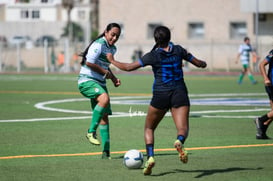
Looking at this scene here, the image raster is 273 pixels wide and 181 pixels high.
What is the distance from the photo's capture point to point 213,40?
2283 inches

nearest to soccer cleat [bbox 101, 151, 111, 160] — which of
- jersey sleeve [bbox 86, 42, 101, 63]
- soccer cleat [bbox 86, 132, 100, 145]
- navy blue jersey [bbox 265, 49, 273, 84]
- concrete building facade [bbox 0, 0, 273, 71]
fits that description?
soccer cleat [bbox 86, 132, 100, 145]

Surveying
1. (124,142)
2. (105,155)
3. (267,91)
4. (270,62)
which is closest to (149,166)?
(105,155)

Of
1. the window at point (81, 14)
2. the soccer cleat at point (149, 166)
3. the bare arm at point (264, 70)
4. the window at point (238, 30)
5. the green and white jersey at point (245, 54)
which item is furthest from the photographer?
the window at point (81, 14)

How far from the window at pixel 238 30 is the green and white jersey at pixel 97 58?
47168 mm

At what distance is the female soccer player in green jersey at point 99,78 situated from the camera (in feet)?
39.6

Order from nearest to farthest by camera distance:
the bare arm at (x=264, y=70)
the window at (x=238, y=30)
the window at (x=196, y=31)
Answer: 1. the bare arm at (x=264, y=70)
2. the window at (x=238, y=30)
3. the window at (x=196, y=31)

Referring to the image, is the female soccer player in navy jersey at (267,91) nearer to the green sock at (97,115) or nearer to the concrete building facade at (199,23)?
the green sock at (97,115)

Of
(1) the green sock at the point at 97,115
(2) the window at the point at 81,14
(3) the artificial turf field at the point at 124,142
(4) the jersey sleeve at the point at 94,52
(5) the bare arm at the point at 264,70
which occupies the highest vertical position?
(2) the window at the point at 81,14

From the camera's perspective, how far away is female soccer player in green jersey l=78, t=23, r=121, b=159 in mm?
12062

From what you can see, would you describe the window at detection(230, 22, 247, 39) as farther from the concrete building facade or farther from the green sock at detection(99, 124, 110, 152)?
the green sock at detection(99, 124, 110, 152)

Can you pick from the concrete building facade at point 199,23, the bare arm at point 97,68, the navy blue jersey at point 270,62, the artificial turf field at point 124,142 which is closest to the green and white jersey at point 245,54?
the artificial turf field at point 124,142

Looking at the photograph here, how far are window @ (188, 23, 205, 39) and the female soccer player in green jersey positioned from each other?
48.2 m

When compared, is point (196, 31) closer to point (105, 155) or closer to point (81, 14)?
point (81, 14)

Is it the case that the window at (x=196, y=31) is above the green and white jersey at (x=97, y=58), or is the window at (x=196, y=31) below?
above
